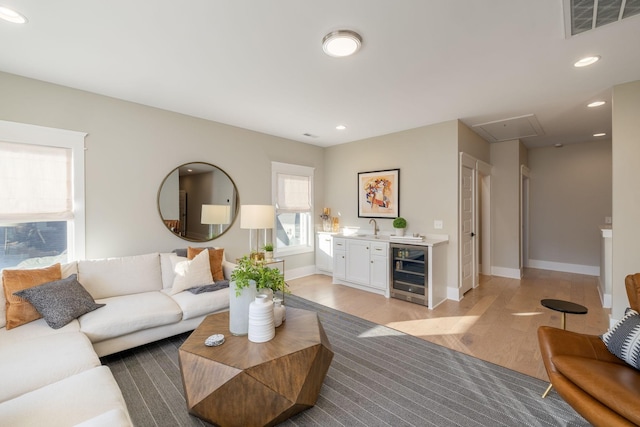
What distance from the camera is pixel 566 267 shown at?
566 cm

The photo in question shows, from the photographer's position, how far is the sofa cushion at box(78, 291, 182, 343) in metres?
2.24

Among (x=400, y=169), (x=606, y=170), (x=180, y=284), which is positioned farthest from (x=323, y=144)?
(x=606, y=170)

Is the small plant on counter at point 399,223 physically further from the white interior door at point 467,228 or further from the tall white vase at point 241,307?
the tall white vase at point 241,307

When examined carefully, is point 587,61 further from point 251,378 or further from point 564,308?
point 251,378

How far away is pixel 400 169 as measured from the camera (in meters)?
4.61

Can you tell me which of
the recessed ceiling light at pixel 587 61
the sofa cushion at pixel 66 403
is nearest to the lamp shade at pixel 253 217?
the sofa cushion at pixel 66 403

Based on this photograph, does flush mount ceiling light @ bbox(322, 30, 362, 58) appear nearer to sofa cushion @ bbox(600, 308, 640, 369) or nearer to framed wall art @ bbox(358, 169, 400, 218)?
sofa cushion @ bbox(600, 308, 640, 369)

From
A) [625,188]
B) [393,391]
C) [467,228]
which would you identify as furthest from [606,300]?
[393,391]

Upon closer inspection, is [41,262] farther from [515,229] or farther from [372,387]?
[515,229]

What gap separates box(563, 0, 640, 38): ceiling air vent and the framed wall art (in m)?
2.82

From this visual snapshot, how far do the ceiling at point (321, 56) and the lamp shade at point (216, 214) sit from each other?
1.33 meters

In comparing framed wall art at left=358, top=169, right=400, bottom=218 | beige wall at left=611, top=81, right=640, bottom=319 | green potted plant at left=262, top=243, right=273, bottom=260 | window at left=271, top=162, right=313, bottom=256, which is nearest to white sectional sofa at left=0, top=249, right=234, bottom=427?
green potted plant at left=262, top=243, right=273, bottom=260

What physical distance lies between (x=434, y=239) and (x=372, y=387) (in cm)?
264

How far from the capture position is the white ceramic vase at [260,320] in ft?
5.90
